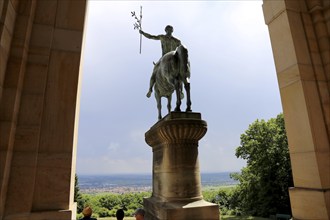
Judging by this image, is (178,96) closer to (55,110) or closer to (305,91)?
(305,91)

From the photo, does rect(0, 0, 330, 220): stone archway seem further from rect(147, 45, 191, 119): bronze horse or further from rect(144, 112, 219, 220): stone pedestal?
rect(147, 45, 191, 119): bronze horse

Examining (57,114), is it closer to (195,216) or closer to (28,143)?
(28,143)

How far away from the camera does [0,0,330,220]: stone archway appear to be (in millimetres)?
3551

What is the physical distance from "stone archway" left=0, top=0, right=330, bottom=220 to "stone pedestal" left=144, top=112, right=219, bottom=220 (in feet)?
7.35

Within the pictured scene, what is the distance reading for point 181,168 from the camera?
6.58 meters

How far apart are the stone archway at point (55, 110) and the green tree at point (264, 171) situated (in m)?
23.5

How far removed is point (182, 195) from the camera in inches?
251

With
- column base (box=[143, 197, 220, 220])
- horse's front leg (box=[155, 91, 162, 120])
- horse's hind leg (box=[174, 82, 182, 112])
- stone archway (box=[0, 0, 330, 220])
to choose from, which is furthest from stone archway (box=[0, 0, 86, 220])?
horse's front leg (box=[155, 91, 162, 120])

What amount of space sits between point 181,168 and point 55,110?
384 cm

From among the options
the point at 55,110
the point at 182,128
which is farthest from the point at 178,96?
the point at 55,110

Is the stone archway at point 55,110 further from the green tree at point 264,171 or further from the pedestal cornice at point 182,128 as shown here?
the green tree at point 264,171

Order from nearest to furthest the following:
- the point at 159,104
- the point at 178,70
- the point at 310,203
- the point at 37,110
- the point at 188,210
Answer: the point at 37,110
the point at 310,203
the point at 188,210
the point at 178,70
the point at 159,104

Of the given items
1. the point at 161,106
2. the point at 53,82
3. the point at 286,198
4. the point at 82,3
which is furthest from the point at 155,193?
the point at 286,198

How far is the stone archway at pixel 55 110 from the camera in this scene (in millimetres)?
3551
